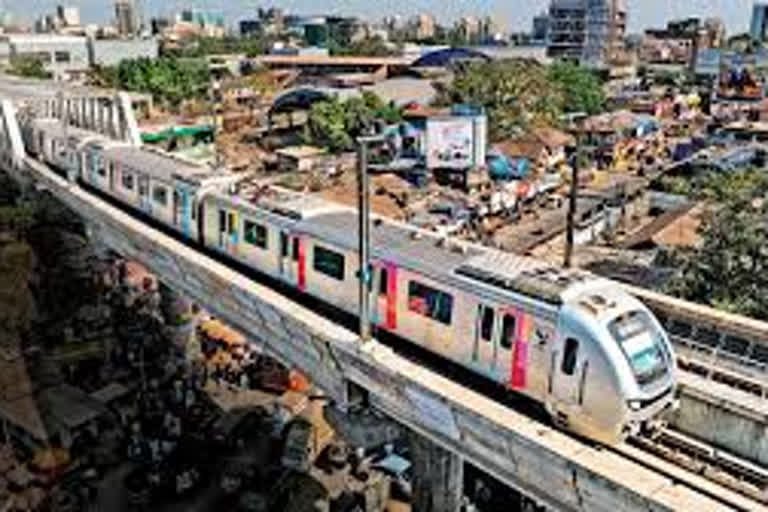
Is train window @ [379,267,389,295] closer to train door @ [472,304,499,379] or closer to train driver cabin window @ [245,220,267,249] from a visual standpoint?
train door @ [472,304,499,379]

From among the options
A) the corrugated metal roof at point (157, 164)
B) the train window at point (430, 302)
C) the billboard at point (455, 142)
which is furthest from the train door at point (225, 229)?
the billboard at point (455, 142)

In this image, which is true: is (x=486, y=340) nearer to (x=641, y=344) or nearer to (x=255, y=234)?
(x=641, y=344)

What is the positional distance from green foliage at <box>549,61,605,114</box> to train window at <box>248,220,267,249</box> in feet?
246

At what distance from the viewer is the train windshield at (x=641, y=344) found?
13812 mm

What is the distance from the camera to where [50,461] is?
23.7 m

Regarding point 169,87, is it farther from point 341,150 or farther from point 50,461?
point 50,461

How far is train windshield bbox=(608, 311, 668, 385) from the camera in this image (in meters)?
13.8

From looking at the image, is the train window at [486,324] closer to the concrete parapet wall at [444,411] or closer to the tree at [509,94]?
the concrete parapet wall at [444,411]

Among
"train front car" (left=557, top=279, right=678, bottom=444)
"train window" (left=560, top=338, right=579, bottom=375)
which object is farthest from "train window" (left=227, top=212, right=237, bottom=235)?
"train window" (left=560, top=338, right=579, bottom=375)

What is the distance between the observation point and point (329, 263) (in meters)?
19.8

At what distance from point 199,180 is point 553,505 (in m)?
17.3

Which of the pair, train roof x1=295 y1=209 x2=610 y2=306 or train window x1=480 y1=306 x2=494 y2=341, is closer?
train roof x1=295 y1=209 x2=610 y2=306

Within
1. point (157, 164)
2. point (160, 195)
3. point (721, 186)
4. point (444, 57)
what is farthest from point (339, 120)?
point (444, 57)

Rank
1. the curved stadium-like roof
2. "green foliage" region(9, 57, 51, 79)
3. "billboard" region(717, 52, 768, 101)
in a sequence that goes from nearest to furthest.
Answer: "green foliage" region(9, 57, 51, 79) → "billboard" region(717, 52, 768, 101) → the curved stadium-like roof
